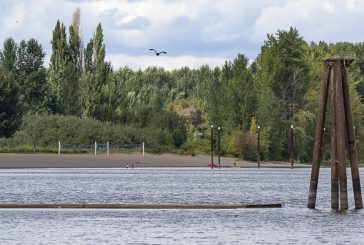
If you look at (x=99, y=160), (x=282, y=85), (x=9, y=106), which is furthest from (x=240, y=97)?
(x=9, y=106)

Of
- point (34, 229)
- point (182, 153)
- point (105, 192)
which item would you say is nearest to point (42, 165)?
point (182, 153)

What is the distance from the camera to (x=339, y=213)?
56.1 metres

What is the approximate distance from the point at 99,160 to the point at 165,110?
1182 inches

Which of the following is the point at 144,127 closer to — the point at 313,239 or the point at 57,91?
the point at 57,91

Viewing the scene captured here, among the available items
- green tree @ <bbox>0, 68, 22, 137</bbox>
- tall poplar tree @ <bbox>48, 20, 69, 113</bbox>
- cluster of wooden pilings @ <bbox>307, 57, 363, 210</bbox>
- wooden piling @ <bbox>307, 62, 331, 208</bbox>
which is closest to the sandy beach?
green tree @ <bbox>0, 68, 22, 137</bbox>

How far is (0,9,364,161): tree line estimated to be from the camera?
14625 centimetres

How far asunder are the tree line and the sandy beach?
362 cm

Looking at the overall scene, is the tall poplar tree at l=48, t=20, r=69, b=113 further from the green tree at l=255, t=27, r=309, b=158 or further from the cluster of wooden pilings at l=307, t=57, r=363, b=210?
the cluster of wooden pilings at l=307, t=57, r=363, b=210

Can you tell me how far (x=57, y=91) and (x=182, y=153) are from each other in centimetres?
1986

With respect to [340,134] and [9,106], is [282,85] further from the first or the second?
[340,134]

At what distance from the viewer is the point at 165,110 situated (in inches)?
6344

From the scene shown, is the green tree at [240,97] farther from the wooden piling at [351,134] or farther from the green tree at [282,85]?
the wooden piling at [351,134]

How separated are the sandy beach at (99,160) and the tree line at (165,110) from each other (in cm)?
362

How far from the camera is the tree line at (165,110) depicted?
480ft
